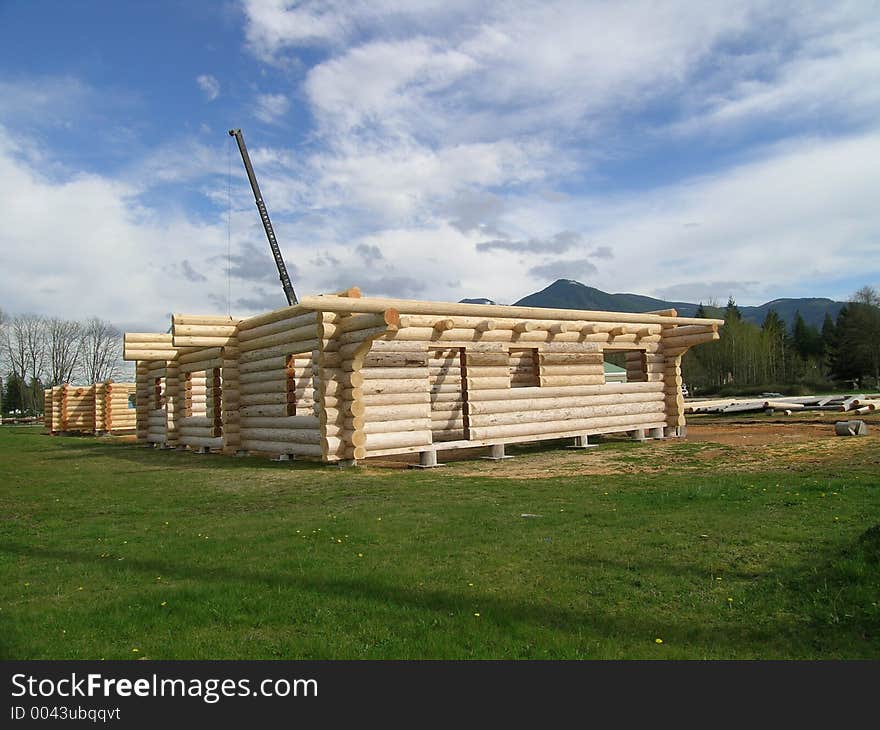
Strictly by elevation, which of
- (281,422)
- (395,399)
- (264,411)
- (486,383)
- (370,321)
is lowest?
(281,422)

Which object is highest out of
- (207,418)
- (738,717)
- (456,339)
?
(456,339)

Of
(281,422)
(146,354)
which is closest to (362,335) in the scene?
(281,422)

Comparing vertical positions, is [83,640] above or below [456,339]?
below

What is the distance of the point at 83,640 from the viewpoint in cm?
393

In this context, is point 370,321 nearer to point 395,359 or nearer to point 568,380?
point 395,359

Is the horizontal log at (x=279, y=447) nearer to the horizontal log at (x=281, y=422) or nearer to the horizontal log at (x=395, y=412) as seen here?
the horizontal log at (x=281, y=422)

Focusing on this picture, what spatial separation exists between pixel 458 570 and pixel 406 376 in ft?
29.5

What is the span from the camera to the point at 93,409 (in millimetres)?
35188

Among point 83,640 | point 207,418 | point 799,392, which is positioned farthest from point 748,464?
point 799,392

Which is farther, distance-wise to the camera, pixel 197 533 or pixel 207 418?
pixel 207 418

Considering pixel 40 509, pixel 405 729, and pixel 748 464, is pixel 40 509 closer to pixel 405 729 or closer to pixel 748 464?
pixel 405 729

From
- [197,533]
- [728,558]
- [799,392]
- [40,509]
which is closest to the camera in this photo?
[728,558]

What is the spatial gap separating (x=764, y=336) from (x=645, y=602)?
222 ft

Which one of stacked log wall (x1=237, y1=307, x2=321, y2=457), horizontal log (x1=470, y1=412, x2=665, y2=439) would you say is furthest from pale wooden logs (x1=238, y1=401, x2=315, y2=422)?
horizontal log (x1=470, y1=412, x2=665, y2=439)
